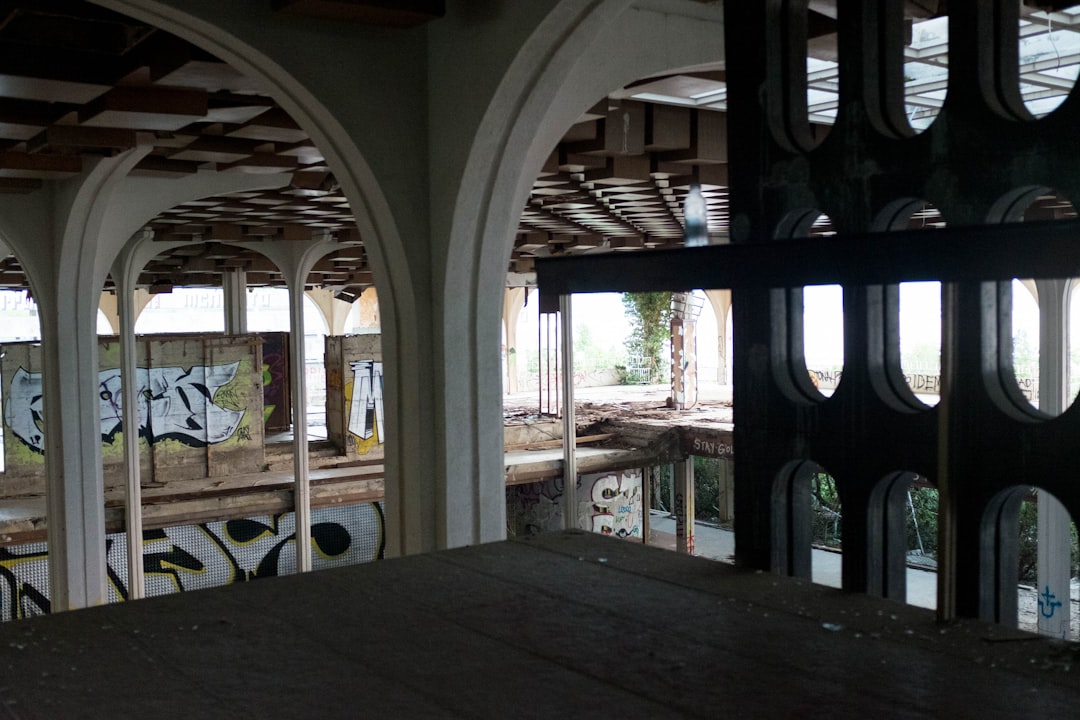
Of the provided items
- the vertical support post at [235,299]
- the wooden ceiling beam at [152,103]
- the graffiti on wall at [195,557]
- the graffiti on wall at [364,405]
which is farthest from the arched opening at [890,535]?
the vertical support post at [235,299]

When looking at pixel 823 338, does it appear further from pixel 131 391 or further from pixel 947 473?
pixel 947 473

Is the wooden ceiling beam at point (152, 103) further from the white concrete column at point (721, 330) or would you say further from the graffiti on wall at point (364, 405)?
the white concrete column at point (721, 330)

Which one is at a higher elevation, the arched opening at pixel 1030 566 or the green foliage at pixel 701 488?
the arched opening at pixel 1030 566

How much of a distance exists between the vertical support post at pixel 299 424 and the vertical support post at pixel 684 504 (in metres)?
8.38

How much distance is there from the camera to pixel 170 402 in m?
16.9

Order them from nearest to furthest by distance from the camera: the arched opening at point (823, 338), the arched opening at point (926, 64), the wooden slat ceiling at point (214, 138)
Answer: the wooden slat ceiling at point (214, 138)
the arched opening at point (926, 64)
the arched opening at point (823, 338)

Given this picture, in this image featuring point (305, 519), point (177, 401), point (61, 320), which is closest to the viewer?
point (61, 320)

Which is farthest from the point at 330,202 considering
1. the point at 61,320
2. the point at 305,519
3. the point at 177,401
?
the point at 177,401

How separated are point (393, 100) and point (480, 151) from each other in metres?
0.47

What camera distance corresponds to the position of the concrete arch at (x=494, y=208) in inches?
Answer: 186

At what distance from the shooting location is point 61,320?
30.2ft

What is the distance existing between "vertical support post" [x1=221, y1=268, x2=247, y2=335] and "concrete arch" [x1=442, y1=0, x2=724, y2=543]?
15.5 meters

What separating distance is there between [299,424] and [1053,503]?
→ 8.49 metres

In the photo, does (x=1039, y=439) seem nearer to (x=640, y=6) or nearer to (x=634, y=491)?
(x=640, y=6)
